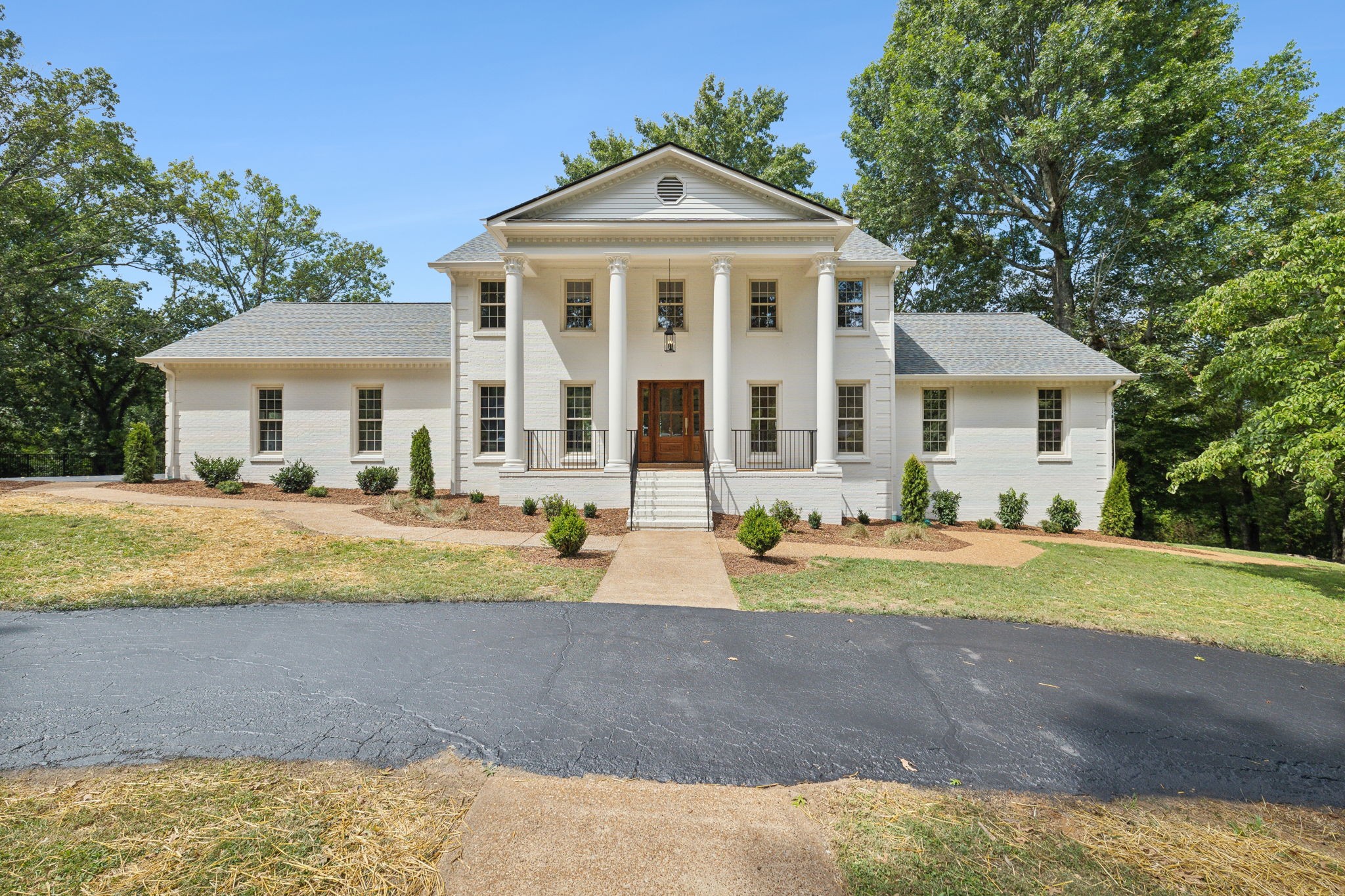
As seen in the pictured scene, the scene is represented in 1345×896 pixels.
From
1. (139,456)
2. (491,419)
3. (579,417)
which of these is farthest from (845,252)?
(139,456)

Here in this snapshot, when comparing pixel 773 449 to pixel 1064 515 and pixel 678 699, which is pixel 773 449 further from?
pixel 678 699

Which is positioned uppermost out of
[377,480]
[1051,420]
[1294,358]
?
[1294,358]

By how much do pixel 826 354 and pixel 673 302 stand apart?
15.9ft

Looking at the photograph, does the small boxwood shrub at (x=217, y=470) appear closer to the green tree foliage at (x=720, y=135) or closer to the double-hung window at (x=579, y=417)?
the double-hung window at (x=579, y=417)

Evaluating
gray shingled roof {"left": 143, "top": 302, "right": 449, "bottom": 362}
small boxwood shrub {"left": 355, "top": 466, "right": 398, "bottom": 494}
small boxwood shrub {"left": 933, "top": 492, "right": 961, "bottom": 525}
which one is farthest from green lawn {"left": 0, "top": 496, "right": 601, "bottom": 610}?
small boxwood shrub {"left": 933, "top": 492, "right": 961, "bottom": 525}

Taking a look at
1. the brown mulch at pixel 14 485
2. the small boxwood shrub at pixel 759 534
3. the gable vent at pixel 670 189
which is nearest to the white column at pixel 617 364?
the gable vent at pixel 670 189

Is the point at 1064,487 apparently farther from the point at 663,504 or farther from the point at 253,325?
the point at 253,325

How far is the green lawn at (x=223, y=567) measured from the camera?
6.47m

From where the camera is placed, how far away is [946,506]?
16.2 metres

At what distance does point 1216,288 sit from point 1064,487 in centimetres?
785

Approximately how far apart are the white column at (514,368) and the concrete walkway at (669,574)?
464cm

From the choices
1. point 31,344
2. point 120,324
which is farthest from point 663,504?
point 31,344

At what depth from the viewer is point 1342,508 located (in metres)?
18.0

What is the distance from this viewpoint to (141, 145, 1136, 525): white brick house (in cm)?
1461
